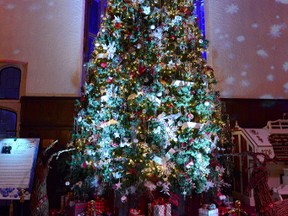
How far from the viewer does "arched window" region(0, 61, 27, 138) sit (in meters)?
5.38

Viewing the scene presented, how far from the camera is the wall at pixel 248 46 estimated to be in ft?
18.5

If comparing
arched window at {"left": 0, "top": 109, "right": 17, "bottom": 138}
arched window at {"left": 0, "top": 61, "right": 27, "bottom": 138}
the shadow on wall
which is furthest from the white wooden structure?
arched window at {"left": 0, "top": 109, "right": 17, "bottom": 138}

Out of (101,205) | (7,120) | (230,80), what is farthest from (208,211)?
(7,120)

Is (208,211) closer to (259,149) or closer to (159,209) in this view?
(159,209)

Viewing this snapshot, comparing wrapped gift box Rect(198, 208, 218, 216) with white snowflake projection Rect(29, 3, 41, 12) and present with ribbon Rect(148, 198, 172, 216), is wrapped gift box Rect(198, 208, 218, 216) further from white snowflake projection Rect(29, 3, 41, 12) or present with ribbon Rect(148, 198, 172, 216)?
white snowflake projection Rect(29, 3, 41, 12)

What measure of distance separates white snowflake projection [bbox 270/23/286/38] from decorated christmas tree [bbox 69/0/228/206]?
2538mm

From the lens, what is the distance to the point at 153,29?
3844 millimetres

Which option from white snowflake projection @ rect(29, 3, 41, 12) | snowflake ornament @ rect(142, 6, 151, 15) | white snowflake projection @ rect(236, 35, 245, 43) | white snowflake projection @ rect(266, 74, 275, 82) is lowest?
white snowflake projection @ rect(266, 74, 275, 82)

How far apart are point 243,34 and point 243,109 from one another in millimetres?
1546

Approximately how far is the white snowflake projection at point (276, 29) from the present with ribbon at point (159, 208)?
4275 millimetres

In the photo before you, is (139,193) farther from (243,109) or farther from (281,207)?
(243,109)

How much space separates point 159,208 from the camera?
3314 millimetres

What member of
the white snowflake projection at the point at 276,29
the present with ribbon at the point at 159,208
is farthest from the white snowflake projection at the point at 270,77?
the present with ribbon at the point at 159,208

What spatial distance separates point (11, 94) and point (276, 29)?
5.49m
